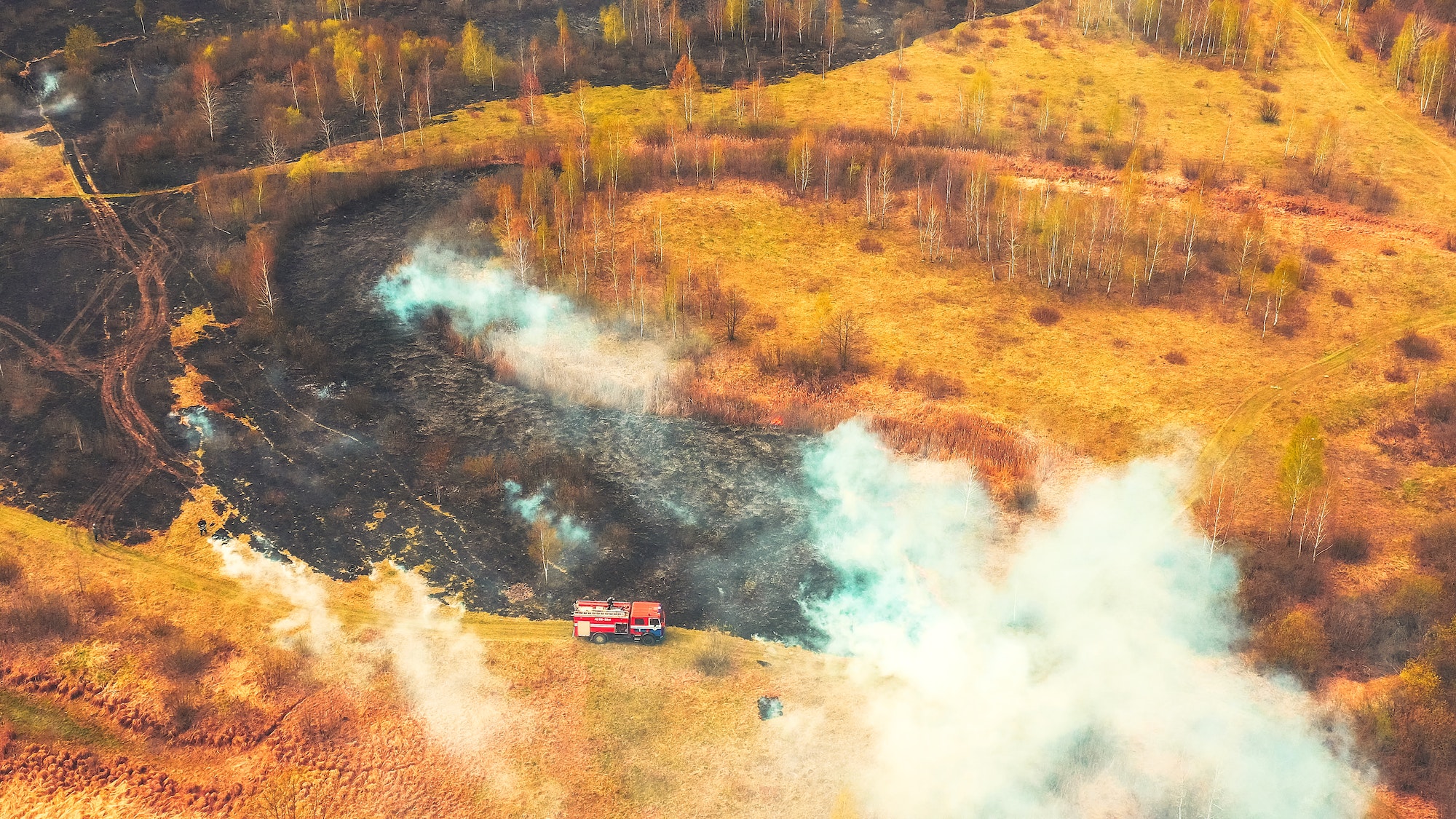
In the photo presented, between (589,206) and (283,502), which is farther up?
(589,206)

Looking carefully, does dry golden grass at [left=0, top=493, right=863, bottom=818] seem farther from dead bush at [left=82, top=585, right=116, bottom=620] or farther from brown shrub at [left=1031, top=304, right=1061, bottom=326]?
brown shrub at [left=1031, top=304, right=1061, bottom=326]

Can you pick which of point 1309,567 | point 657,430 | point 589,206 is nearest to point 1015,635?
point 1309,567

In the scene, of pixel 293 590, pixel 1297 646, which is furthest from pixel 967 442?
pixel 293 590

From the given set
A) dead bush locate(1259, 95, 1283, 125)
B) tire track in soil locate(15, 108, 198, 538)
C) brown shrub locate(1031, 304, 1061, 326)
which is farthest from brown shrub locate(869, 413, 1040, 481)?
dead bush locate(1259, 95, 1283, 125)

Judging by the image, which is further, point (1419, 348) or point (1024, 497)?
point (1419, 348)

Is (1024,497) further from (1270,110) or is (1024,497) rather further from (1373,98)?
(1373,98)

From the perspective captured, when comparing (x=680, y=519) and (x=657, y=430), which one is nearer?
(x=680, y=519)

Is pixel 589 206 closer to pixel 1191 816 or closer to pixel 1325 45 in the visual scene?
pixel 1191 816

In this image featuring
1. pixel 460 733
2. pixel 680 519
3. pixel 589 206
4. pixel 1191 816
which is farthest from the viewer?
pixel 589 206
